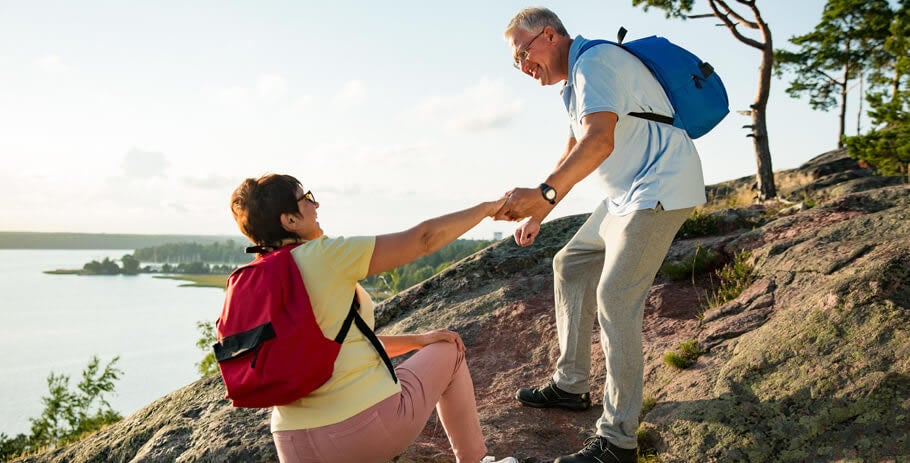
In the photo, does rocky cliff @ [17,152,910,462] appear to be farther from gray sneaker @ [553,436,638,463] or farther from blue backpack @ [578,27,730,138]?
blue backpack @ [578,27,730,138]

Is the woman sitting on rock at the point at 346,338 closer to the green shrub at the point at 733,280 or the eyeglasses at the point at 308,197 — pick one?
the eyeglasses at the point at 308,197

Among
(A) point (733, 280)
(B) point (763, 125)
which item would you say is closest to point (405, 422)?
(A) point (733, 280)

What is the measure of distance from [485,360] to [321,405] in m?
3.20

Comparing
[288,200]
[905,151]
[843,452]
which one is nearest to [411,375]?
[288,200]

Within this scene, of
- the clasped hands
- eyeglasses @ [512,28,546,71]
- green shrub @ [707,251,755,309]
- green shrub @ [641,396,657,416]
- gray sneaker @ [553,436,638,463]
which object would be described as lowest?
gray sneaker @ [553,436,638,463]

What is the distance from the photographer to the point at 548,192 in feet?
11.7

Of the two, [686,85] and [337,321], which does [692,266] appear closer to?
[686,85]

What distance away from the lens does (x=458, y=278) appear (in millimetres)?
7230

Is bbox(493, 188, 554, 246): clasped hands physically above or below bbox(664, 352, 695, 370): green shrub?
above

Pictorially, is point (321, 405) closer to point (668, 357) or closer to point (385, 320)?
point (668, 357)

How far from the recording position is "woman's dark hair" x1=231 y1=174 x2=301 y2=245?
9.05 feet

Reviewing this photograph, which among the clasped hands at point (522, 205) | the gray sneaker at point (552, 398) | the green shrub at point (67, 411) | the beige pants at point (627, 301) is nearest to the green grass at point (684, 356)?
the gray sneaker at point (552, 398)

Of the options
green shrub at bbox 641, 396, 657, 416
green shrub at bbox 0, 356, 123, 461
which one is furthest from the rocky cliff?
green shrub at bbox 0, 356, 123, 461

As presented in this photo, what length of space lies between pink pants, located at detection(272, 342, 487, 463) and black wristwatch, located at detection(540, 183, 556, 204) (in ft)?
3.10
